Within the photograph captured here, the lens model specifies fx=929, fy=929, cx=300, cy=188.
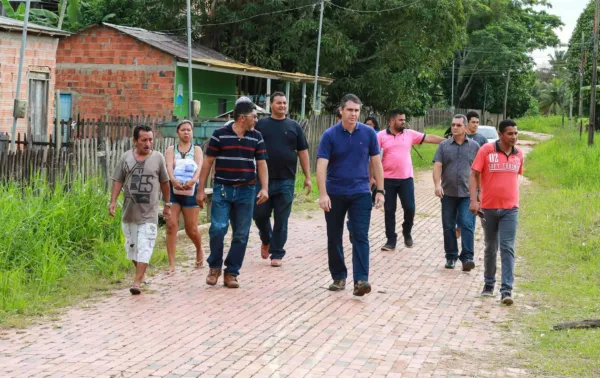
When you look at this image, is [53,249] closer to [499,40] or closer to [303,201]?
[303,201]

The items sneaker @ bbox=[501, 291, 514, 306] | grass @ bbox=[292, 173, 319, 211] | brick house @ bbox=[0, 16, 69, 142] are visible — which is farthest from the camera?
brick house @ bbox=[0, 16, 69, 142]

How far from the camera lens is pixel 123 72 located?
2683 cm

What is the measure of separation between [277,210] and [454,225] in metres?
2.22

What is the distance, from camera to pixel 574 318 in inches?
342

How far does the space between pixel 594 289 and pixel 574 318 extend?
5.47ft

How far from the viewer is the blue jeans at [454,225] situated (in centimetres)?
1121

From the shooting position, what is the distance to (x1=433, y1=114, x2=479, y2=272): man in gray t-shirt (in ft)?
36.9

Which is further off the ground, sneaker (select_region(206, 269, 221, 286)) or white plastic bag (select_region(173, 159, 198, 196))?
white plastic bag (select_region(173, 159, 198, 196))

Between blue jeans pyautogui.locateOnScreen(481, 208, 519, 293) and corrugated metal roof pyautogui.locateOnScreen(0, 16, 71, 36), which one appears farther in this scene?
corrugated metal roof pyautogui.locateOnScreen(0, 16, 71, 36)

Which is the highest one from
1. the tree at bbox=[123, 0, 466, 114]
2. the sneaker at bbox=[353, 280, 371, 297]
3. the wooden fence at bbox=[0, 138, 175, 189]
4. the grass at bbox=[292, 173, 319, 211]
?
the tree at bbox=[123, 0, 466, 114]

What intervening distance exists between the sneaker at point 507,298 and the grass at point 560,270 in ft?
0.33

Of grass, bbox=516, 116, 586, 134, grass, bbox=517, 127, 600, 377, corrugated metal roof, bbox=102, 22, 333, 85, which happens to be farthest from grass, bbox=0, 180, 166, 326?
grass, bbox=516, 116, 586, 134

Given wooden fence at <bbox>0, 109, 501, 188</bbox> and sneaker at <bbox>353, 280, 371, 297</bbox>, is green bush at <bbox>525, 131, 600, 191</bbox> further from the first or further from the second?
sneaker at <bbox>353, 280, 371, 297</bbox>

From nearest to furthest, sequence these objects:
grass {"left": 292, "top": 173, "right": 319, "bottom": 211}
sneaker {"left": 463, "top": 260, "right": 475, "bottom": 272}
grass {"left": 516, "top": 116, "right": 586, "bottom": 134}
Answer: sneaker {"left": 463, "top": 260, "right": 475, "bottom": 272}
grass {"left": 292, "top": 173, "right": 319, "bottom": 211}
grass {"left": 516, "top": 116, "right": 586, "bottom": 134}
